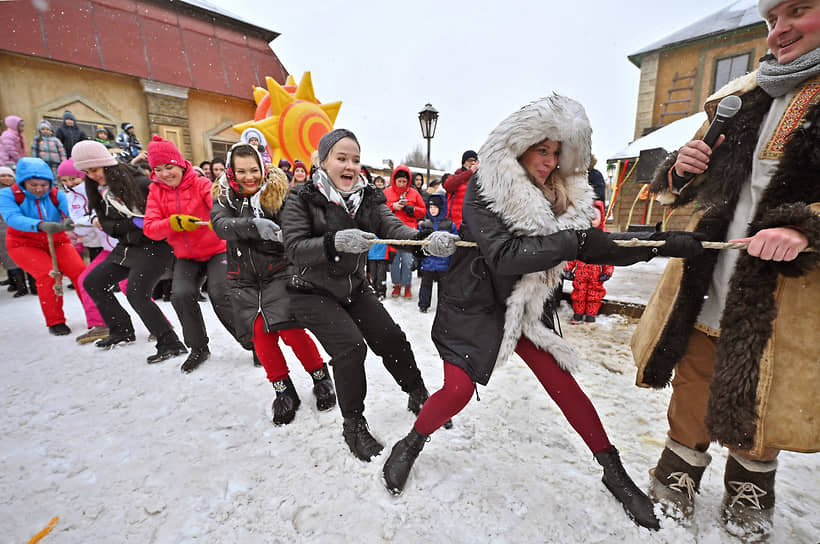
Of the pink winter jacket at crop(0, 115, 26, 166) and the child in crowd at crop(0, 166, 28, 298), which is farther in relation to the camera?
the pink winter jacket at crop(0, 115, 26, 166)

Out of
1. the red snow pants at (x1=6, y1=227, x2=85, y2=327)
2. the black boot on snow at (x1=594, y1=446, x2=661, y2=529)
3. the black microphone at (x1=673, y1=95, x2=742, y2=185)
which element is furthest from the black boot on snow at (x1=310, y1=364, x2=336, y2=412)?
the red snow pants at (x1=6, y1=227, x2=85, y2=327)

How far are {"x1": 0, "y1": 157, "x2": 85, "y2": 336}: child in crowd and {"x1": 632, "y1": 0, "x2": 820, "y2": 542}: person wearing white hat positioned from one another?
19.9ft

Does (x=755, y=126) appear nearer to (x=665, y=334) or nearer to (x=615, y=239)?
(x=615, y=239)

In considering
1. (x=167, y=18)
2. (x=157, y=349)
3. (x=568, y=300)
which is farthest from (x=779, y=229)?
(x=167, y=18)

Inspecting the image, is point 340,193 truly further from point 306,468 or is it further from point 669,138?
point 669,138

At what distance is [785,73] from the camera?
53.5 inches

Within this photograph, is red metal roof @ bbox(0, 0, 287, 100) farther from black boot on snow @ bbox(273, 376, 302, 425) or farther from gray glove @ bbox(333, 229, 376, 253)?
gray glove @ bbox(333, 229, 376, 253)

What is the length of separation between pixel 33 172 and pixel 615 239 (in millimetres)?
6276

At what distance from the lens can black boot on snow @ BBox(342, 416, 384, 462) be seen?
2199 mm

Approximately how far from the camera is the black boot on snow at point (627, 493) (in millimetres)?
1706

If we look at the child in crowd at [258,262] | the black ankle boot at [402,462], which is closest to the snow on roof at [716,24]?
the child in crowd at [258,262]

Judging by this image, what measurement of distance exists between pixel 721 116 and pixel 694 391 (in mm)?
1245

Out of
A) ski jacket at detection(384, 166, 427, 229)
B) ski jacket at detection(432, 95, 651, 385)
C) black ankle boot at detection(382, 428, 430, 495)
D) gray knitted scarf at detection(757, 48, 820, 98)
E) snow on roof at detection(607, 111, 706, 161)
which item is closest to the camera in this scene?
gray knitted scarf at detection(757, 48, 820, 98)

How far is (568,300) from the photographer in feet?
16.9
